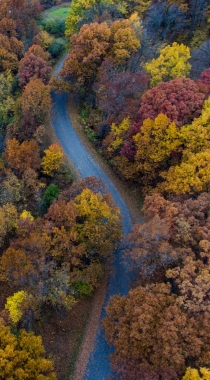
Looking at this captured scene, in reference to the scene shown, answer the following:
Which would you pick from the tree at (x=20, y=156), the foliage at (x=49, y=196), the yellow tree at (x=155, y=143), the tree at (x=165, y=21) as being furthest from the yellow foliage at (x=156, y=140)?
the tree at (x=165, y=21)

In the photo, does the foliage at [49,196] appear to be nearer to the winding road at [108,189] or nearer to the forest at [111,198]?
the forest at [111,198]

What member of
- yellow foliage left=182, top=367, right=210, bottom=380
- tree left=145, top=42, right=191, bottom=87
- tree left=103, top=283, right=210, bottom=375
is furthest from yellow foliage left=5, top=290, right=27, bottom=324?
tree left=145, top=42, right=191, bottom=87

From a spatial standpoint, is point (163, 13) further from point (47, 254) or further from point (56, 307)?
point (56, 307)

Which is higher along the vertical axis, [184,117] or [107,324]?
[184,117]

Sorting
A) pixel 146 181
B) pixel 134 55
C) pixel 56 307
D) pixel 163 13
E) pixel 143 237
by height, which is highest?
pixel 163 13

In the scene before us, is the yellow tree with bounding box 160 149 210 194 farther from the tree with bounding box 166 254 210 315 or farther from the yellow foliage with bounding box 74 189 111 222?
the yellow foliage with bounding box 74 189 111 222

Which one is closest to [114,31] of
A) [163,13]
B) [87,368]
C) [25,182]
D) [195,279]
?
[163,13]
